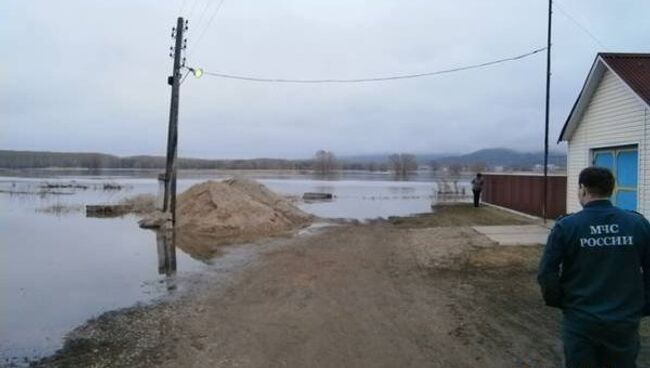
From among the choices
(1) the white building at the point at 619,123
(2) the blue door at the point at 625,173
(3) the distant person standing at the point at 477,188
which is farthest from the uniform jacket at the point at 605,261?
(3) the distant person standing at the point at 477,188

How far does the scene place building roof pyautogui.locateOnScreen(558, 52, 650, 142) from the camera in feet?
50.6

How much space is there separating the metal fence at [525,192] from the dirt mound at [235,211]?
9252 millimetres

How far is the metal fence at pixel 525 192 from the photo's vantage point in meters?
22.6

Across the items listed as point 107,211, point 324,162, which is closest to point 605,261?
point 107,211

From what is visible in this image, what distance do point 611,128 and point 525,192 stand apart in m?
10.0

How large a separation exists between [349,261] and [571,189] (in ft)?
32.4

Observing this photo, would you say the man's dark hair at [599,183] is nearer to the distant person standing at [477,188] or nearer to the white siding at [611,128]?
the white siding at [611,128]

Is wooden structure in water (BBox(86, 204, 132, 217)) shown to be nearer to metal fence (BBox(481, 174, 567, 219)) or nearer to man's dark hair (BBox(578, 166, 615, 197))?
metal fence (BBox(481, 174, 567, 219))

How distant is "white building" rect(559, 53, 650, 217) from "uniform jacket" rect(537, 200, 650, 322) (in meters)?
12.3

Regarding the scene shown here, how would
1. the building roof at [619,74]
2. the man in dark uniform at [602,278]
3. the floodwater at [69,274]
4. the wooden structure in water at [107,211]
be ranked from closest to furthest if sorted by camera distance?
the man in dark uniform at [602,278]
the floodwater at [69,274]
the building roof at [619,74]
the wooden structure in water at [107,211]

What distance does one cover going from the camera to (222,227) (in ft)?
71.1

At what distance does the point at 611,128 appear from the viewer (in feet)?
56.0

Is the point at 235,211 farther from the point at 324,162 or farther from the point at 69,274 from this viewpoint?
the point at 324,162

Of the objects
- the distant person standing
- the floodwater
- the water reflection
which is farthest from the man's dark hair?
the distant person standing
